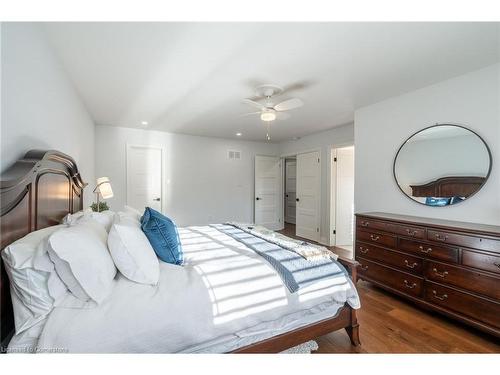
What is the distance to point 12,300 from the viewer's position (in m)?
0.98

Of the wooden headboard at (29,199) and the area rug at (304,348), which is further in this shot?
the area rug at (304,348)

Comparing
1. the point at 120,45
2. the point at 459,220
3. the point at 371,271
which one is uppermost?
the point at 120,45

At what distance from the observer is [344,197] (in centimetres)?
461

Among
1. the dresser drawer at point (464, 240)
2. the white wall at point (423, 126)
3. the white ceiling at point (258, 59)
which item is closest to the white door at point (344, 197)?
the white wall at point (423, 126)

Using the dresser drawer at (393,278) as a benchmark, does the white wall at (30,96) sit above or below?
above

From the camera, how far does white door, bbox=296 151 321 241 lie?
4871mm

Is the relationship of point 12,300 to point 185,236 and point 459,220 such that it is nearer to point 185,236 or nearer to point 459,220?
point 185,236

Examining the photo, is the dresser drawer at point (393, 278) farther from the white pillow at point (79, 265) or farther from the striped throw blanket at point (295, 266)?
the white pillow at point (79, 265)

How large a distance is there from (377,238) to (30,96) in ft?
11.2

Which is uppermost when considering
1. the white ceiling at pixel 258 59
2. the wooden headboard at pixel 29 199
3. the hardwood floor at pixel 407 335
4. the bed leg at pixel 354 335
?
the white ceiling at pixel 258 59

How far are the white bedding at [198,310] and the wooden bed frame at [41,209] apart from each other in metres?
0.07

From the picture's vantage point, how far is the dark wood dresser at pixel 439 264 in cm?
178
